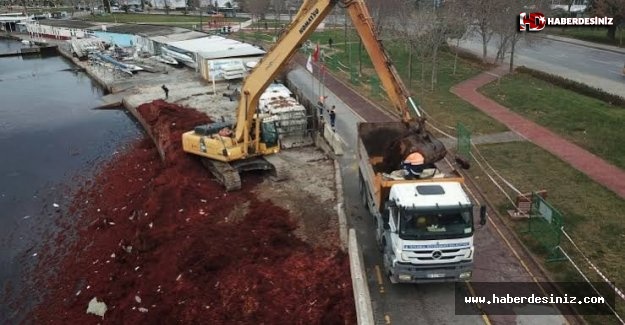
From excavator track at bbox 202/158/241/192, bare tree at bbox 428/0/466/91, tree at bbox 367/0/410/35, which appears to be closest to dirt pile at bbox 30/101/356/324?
excavator track at bbox 202/158/241/192

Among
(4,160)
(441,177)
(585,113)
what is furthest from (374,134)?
(4,160)

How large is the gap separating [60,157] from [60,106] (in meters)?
13.7

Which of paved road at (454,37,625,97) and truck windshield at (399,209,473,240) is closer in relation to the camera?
truck windshield at (399,209,473,240)

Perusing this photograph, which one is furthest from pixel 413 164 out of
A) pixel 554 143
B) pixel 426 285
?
pixel 554 143

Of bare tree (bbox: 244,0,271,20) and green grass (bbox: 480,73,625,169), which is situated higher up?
bare tree (bbox: 244,0,271,20)

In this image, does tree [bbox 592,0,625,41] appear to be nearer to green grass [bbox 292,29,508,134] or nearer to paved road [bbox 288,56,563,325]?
green grass [bbox 292,29,508,134]

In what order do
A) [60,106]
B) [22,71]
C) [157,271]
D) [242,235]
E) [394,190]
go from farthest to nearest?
[22,71] → [60,106] → [242,235] → [157,271] → [394,190]

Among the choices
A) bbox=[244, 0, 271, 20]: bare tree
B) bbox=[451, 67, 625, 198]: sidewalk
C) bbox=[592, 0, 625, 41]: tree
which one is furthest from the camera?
bbox=[244, 0, 271, 20]: bare tree

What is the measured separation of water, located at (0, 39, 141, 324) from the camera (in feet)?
64.4

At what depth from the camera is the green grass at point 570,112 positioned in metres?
24.4

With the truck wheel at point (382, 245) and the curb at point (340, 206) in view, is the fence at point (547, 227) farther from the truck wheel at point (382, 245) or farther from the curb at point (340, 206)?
the curb at point (340, 206)

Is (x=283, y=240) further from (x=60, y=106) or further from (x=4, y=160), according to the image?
(x=60, y=106)

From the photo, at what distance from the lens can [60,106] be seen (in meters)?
40.4

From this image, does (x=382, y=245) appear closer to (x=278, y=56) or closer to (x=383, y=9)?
(x=278, y=56)
